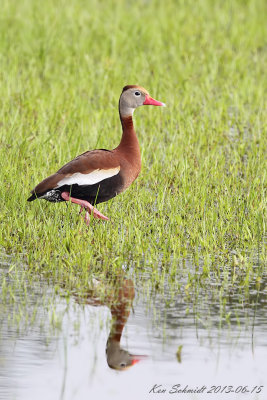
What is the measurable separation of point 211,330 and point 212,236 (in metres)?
1.76

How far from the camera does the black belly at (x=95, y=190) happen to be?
7.34 m

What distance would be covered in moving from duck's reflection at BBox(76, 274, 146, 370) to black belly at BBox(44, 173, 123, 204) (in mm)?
1068

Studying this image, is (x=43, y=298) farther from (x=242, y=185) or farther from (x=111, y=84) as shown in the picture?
(x=111, y=84)

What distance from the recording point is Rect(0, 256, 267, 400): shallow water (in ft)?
15.5

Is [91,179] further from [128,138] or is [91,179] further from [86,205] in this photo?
[128,138]

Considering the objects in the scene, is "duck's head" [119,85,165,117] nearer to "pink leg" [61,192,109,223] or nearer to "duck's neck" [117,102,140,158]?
"duck's neck" [117,102,140,158]

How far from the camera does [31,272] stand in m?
6.44

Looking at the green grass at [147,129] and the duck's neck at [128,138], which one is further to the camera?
the duck's neck at [128,138]

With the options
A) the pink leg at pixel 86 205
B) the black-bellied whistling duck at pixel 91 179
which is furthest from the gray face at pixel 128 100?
the pink leg at pixel 86 205

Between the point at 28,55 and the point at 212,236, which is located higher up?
the point at 28,55

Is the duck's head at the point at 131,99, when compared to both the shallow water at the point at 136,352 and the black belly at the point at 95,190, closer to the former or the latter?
the black belly at the point at 95,190

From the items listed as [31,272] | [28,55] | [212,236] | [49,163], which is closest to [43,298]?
[31,272]

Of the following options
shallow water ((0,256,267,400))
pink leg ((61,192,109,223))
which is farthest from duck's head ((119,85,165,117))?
shallow water ((0,256,267,400))

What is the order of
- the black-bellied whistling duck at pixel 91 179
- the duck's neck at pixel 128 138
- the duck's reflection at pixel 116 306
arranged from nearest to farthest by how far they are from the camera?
the duck's reflection at pixel 116 306, the black-bellied whistling duck at pixel 91 179, the duck's neck at pixel 128 138
